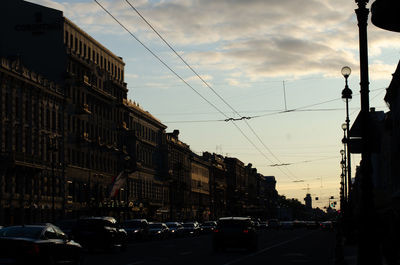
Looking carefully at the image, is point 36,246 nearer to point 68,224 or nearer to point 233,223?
point 68,224

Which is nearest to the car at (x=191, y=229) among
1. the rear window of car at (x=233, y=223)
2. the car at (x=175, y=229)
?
the car at (x=175, y=229)

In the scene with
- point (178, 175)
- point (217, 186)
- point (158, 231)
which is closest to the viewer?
point (158, 231)

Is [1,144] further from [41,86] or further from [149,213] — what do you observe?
[149,213]

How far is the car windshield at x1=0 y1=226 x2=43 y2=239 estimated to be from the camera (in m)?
19.8

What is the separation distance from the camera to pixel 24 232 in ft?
65.4

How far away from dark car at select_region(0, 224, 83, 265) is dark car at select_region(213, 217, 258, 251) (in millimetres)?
14522

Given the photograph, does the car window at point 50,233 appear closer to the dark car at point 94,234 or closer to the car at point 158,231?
the dark car at point 94,234

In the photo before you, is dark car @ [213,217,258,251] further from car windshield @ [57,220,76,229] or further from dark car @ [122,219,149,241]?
dark car @ [122,219,149,241]

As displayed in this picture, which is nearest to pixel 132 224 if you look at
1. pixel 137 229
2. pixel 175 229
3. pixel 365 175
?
pixel 137 229

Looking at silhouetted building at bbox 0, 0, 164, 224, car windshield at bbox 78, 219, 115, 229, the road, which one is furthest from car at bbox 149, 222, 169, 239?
car windshield at bbox 78, 219, 115, 229

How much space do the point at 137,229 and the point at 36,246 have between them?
3843 centimetres

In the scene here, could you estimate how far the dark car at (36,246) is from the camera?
60.2ft

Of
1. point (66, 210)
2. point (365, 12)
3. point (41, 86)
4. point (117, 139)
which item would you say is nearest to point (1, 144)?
point (41, 86)

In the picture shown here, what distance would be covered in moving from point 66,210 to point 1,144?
582 inches
